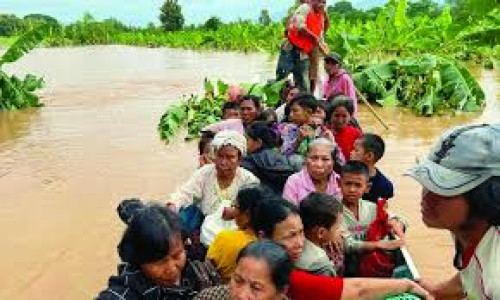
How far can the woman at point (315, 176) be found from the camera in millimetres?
3941

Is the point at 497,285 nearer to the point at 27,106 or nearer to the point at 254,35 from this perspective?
the point at 27,106

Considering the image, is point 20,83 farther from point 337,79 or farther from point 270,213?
point 270,213

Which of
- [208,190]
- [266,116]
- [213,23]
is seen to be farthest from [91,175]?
[213,23]

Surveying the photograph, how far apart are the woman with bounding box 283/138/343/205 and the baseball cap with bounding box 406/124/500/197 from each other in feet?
6.87

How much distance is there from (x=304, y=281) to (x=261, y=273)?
0.31m

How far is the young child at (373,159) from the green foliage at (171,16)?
1691 inches

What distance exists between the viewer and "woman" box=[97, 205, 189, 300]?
7.92ft

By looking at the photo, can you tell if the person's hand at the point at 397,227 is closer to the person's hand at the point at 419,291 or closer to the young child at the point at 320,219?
the young child at the point at 320,219

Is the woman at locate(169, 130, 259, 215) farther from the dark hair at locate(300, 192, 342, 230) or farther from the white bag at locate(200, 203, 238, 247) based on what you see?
the dark hair at locate(300, 192, 342, 230)

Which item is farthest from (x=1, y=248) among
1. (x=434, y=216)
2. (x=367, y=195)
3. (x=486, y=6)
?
(x=434, y=216)

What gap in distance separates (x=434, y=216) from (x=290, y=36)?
6.67 metres

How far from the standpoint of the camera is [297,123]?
5453 millimetres

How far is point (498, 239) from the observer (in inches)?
69.8

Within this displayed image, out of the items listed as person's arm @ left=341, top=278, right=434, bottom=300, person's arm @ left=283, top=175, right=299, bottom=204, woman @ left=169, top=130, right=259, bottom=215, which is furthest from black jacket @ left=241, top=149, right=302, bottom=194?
person's arm @ left=341, top=278, right=434, bottom=300
